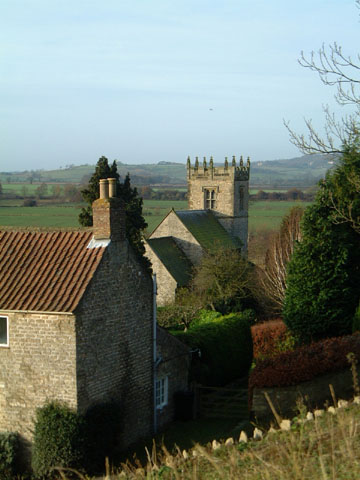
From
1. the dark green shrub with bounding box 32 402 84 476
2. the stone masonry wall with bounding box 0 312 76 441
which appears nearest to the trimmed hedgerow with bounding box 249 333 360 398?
the dark green shrub with bounding box 32 402 84 476

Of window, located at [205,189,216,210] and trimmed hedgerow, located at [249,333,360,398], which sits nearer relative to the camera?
trimmed hedgerow, located at [249,333,360,398]

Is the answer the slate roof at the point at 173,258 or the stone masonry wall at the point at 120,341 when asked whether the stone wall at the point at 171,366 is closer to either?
the stone masonry wall at the point at 120,341

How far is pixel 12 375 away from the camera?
1731cm

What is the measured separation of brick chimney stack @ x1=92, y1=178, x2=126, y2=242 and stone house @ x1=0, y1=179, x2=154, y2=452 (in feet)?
0.10

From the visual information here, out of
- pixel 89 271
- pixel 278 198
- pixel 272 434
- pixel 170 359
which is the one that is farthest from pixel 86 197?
pixel 278 198

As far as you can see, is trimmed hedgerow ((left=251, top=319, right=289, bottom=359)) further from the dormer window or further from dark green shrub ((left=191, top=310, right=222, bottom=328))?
the dormer window

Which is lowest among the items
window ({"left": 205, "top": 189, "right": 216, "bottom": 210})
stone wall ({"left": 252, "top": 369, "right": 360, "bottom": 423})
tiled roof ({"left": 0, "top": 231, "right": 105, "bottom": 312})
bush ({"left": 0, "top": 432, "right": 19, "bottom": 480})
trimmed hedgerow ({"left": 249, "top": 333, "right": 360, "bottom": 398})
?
bush ({"left": 0, "top": 432, "right": 19, "bottom": 480})

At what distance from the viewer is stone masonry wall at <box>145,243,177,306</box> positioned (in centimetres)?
4531

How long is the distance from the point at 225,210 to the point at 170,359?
37.8m

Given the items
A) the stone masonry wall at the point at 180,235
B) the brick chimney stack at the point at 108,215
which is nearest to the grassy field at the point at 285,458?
the brick chimney stack at the point at 108,215

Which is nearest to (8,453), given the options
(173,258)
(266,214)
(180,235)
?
(173,258)

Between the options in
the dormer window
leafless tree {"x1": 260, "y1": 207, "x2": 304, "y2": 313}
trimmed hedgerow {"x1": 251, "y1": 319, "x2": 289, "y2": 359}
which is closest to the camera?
trimmed hedgerow {"x1": 251, "y1": 319, "x2": 289, "y2": 359}

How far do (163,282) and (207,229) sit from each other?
387 inches

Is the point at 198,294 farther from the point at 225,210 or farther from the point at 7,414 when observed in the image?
the point at 7,414
